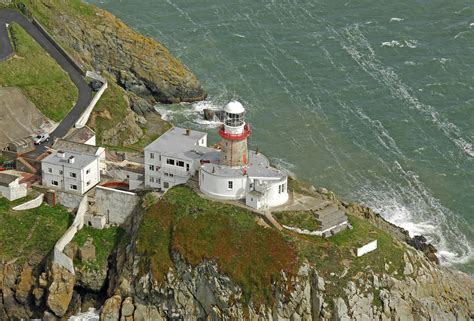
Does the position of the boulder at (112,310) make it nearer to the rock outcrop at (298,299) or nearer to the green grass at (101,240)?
the rock outcrop at (298,299)

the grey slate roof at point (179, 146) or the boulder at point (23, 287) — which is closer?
the boulder at point (23, 287)

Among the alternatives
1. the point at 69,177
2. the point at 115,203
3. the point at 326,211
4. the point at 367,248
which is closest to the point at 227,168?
the point at 326,211

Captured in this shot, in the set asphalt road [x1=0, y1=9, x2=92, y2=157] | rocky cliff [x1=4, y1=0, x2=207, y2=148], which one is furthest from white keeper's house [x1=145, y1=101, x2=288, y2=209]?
rocky cliff [x1=4, y1=0, x2=207, y2=148]

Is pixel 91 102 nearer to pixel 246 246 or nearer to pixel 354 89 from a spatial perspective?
pixel 246 246

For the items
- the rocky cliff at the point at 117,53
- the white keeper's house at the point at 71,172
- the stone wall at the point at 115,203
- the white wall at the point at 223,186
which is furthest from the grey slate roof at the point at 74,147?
the rocky cliff at the point at 117,53

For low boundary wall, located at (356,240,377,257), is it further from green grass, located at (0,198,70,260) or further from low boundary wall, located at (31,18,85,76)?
low boundary wall, located at (31,18,85,76)

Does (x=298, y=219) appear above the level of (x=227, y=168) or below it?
below
